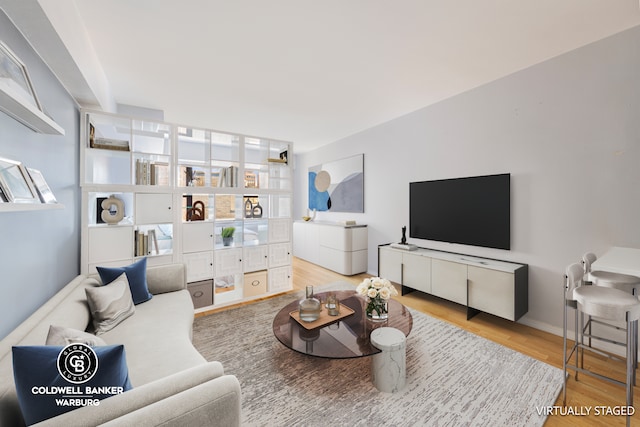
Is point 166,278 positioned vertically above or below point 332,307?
above

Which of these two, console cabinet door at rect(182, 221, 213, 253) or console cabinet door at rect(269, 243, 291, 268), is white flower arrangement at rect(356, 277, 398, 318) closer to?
console cabinet door at rect(269, 243, 291, 268)

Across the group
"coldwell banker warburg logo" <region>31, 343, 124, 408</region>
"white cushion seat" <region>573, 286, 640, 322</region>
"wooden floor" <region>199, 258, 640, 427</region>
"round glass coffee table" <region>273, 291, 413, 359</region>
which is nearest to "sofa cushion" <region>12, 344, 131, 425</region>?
"coldwell banker warburg logo" <region>31, 343, 124, 408</region>

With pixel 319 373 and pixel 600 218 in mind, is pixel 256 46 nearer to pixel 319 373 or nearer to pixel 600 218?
pixel 319 373

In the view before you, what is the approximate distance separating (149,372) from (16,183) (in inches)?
47.3

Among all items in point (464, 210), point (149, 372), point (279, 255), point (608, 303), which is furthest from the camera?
point (279, 255)

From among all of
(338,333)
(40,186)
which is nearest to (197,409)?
(338,333)

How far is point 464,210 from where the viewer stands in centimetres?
316

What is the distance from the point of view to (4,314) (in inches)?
50.9

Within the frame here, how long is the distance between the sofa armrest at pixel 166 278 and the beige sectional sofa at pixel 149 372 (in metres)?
0.15

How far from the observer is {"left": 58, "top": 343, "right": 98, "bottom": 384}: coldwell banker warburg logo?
914mm

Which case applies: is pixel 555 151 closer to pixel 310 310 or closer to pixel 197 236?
pixel 310 310

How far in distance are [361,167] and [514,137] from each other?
7.87ft

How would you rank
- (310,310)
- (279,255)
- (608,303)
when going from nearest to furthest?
(608,303) < (310,310) < (279,255)

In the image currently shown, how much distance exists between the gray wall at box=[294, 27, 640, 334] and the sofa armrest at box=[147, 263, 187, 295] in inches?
129
